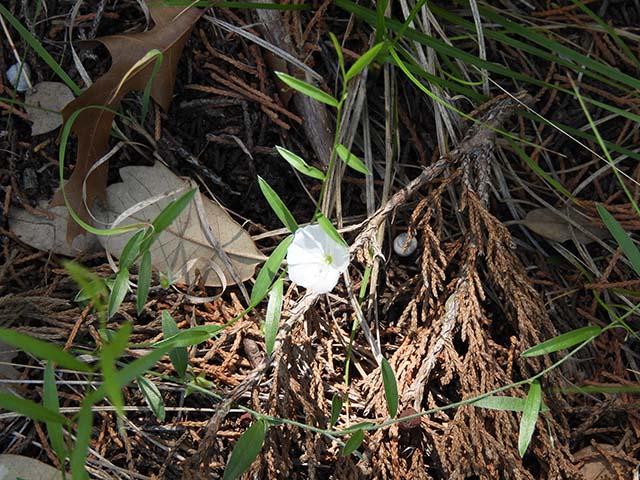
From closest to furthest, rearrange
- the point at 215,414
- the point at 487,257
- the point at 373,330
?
the point at 215,414 → the point at 487,257 → the point at 373,330

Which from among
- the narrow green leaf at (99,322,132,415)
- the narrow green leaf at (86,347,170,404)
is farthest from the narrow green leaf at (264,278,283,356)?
the narrow green leaf at (99,322,132,415)

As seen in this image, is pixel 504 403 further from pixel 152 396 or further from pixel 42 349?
pixel 42 349

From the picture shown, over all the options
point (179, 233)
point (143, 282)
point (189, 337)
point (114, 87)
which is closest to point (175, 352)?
point (189, 337)

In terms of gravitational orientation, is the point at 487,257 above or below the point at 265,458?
above

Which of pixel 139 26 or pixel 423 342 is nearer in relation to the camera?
pixel 423 342

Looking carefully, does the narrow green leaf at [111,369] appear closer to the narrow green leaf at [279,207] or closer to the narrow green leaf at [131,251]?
the narrow green leaf at [131,251]

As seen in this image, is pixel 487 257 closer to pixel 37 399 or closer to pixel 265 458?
pixel 265 458

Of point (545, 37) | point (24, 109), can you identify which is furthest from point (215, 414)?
point (545, 37)

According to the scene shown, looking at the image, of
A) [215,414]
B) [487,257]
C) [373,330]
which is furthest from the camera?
[373,330]

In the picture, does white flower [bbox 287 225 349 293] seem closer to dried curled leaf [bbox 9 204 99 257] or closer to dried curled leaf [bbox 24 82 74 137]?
dried curled leaf [bbox 9 204 99 257]
